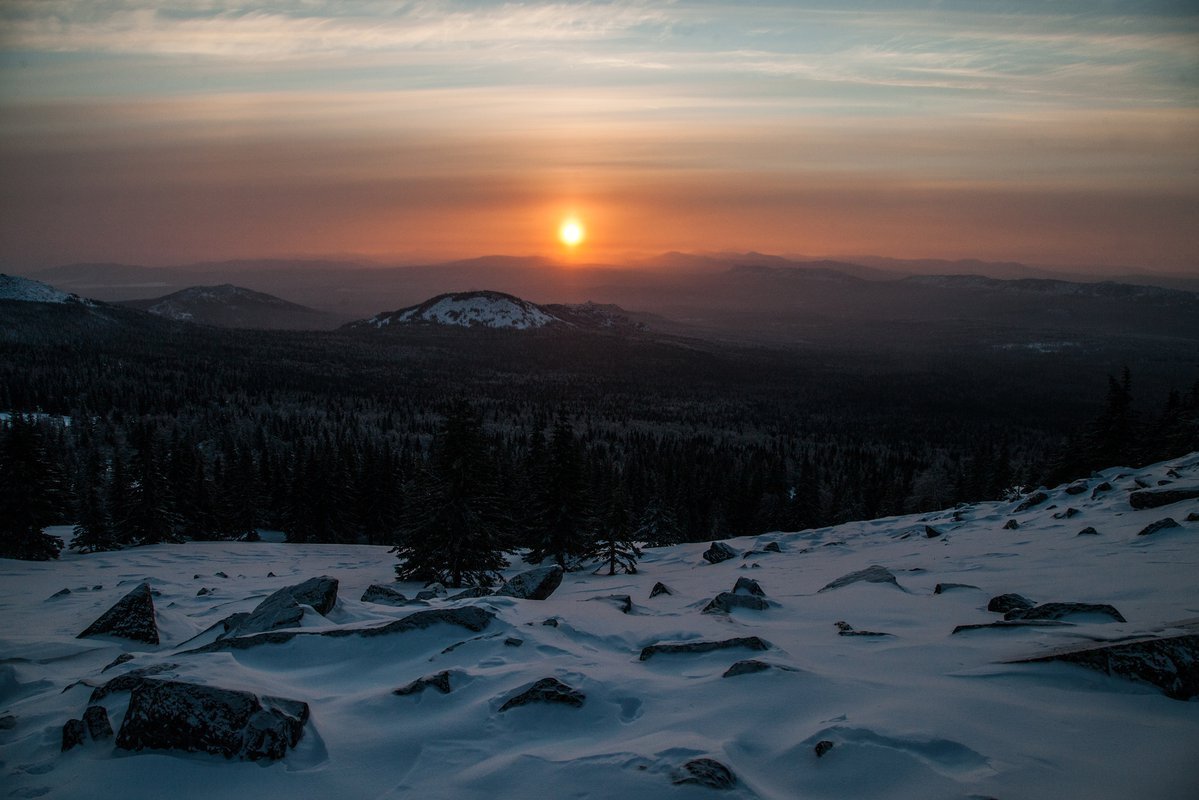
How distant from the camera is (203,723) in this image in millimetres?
6965

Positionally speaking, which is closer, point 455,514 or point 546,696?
point 546,696

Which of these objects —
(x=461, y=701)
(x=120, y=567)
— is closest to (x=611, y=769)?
(x=461, y=701)

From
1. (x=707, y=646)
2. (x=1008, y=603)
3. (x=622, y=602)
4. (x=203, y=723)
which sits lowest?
(x=622, y=602)

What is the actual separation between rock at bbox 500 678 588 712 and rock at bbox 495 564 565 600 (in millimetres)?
10285

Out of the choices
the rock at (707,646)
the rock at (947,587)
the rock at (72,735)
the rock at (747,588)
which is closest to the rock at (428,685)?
the rock at (707,646)

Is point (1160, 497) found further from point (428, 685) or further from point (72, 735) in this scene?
point (72, 735)

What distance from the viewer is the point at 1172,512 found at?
17734mm

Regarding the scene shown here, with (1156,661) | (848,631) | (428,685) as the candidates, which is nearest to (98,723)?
(428,685)

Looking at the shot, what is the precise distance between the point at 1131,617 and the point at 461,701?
36.1 feet

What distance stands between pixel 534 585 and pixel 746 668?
11.0m

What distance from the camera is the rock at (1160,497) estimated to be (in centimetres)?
1883

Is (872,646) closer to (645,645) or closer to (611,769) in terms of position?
(645,645)

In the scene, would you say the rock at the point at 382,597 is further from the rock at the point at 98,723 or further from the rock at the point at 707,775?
the rock at the point at 707,775

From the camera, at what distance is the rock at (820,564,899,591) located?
15933 millimetres
